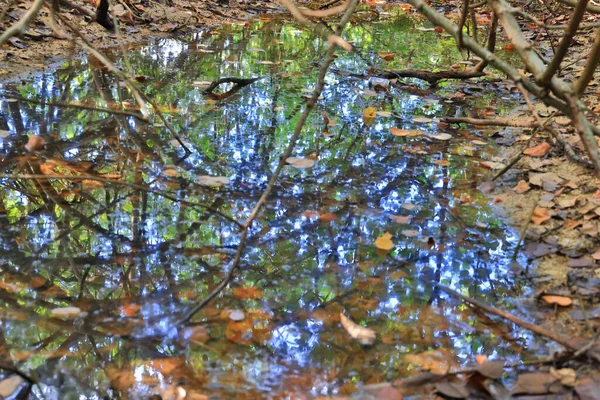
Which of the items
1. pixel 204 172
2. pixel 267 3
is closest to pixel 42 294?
pixel 204 172

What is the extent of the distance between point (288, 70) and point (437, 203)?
7.94ft

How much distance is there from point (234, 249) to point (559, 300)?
→ 1.08 meters

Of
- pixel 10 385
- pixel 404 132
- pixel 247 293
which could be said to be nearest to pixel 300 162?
pixel 404 132

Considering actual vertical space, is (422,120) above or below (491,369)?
below

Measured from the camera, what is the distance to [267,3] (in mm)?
7980

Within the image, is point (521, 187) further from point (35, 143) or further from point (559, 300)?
point (35, 143)

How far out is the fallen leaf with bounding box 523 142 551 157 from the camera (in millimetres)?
2836

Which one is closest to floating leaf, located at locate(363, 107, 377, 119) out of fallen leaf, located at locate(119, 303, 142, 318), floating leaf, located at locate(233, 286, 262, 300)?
floating leaf, located at locate(233, 286, 262, 300)

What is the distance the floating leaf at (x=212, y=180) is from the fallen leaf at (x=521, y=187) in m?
1.30

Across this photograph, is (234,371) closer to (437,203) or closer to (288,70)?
(437,203)

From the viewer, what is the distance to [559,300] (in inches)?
69.5

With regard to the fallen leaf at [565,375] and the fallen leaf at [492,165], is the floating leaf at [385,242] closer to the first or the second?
the fallen leaf at [565,375]

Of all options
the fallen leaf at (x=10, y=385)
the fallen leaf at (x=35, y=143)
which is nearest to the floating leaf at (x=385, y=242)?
the fallen leaf at (x=10, y=385)

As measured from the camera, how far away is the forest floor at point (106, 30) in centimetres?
403
